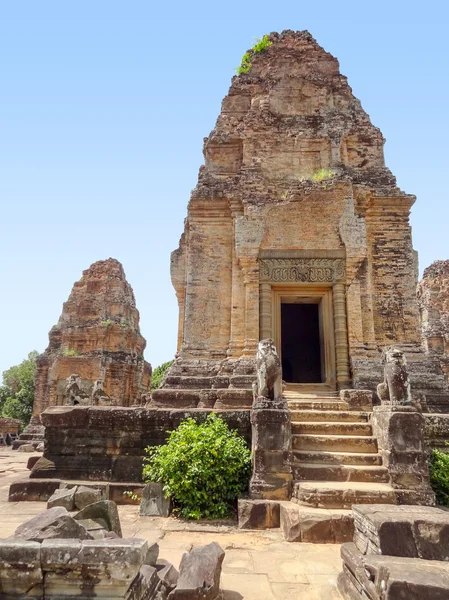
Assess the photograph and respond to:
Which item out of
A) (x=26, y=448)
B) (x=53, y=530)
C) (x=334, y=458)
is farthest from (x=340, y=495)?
(x=26, y=448)

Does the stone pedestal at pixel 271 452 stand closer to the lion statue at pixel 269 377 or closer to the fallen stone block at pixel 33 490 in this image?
the lion statue at pixel 269 377

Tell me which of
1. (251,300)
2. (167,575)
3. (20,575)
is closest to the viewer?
(20,575)

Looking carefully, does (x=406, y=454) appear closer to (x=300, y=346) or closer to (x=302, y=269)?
(x=302, y=269)

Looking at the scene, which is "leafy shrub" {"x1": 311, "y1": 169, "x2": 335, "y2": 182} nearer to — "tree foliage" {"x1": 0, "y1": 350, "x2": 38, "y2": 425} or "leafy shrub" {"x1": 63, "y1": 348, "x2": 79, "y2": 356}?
"leafy shrub" {"x1": 63, "y1": 348, "x2": 79, "y2": 356}

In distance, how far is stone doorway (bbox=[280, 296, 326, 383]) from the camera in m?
15.1

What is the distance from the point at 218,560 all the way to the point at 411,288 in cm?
829

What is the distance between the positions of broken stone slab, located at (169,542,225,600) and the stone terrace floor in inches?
11.0

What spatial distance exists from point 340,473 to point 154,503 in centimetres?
267

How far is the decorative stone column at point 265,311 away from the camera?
391 inches

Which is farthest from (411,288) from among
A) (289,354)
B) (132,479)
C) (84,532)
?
(84,532)

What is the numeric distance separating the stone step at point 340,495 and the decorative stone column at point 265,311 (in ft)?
14.8

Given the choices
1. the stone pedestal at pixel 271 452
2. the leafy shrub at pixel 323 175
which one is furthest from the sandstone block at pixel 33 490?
the leafy shrub at pixel 323 175

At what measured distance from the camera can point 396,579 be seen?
2.68 m

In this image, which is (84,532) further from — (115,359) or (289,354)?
(115,359)
